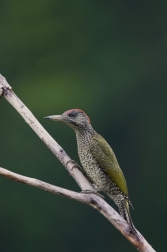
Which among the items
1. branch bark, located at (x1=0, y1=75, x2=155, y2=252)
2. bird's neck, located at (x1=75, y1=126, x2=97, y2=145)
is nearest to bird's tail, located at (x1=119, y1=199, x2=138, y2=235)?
branch bark, located at (x1=0, y1=75, x2=155, y2=252)

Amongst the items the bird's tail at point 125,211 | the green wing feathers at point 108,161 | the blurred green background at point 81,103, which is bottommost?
the bird's tail at point 125,211

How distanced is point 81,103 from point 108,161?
15.0 metres

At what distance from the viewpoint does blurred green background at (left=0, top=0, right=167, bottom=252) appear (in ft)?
70.7

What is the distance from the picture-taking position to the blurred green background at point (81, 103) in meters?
21.6

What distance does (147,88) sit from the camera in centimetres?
2442

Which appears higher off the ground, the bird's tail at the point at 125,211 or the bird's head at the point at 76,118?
the bird's head at the point at 76,118

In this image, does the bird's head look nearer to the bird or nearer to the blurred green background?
the bird

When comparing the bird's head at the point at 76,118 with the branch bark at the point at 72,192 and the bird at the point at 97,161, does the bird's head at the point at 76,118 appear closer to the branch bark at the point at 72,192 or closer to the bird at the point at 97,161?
the bird at the point at 97,161

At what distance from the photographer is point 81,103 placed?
894 inches

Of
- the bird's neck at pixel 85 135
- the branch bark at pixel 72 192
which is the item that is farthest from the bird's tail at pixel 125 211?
the bird's neck at pixel 85 135

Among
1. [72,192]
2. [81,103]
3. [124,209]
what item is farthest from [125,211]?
[81,103]

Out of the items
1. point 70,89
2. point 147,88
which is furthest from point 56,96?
point 147,88

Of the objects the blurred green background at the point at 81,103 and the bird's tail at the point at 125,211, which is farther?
the blurred green background at the point at 81,103

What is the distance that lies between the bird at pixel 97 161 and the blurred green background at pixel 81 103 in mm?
11931
